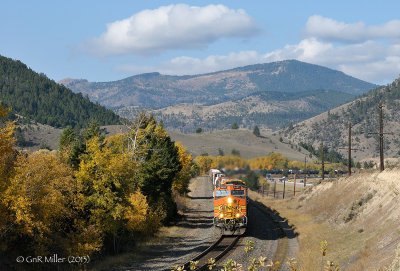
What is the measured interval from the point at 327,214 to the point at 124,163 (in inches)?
1014

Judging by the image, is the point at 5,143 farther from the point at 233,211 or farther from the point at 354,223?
the point at 354,223

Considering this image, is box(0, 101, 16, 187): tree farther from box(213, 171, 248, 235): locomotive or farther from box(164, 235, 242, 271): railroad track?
box(213, 171, 248, 235): locomotive

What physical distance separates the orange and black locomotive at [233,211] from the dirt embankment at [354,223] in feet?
19.5

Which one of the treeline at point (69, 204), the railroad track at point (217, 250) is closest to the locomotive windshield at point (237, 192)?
the railroad track at point (217, 250)

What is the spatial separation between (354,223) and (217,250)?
48.4ft

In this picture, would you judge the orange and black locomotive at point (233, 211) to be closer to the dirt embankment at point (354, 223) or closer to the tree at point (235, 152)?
the tree at point (235, 152)

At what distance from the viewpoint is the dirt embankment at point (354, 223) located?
2830 centimetres

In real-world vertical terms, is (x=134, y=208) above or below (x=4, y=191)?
below

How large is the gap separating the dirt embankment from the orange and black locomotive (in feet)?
19.5

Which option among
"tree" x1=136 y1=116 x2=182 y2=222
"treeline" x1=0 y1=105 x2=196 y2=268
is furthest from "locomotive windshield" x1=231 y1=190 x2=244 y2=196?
"tree" x1=136 y1=116 x2=182 y2=222

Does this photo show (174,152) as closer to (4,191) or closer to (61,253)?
(61,253)

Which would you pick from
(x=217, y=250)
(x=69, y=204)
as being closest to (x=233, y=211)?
(x=217, y=250)

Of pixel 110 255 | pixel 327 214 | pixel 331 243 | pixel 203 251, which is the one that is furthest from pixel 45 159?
pixel 327 214

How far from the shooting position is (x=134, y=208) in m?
44.2
